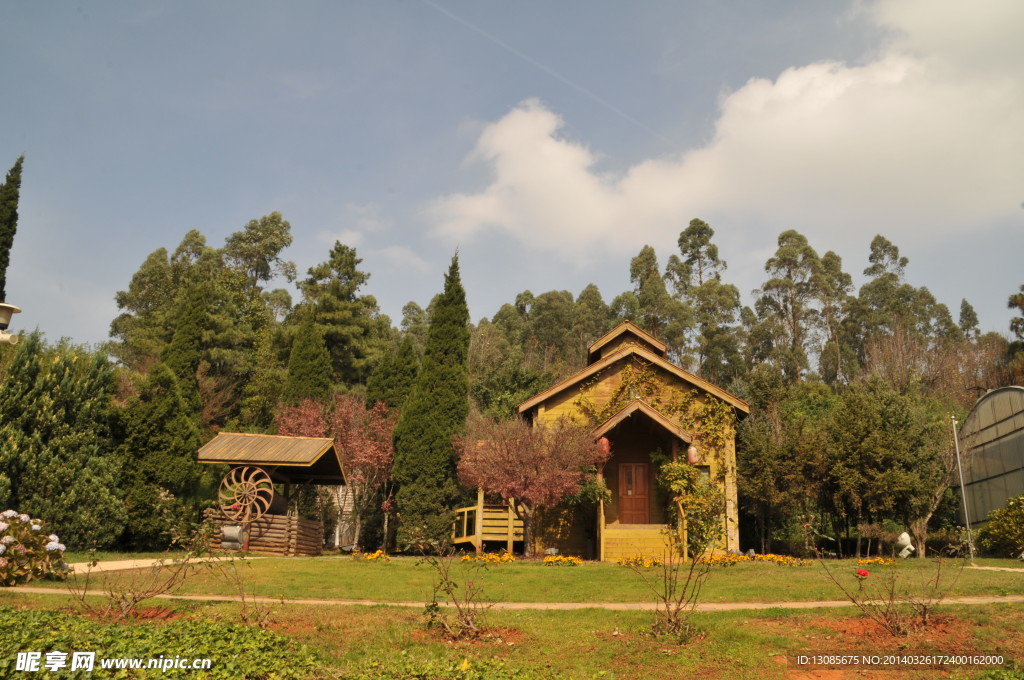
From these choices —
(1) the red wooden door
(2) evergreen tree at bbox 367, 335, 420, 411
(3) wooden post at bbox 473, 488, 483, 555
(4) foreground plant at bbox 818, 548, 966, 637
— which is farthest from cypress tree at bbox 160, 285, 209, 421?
(4) foreground plant at bbox 818, 548, 966, 637

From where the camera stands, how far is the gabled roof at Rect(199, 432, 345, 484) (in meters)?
22.9

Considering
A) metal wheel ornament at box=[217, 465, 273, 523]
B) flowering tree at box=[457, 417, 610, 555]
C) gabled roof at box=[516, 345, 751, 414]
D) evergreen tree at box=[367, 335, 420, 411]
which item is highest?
evergreen tree at box=[367, 335, 420, 411]

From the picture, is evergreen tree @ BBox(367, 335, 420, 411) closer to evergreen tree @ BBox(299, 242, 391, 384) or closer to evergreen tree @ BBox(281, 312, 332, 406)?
evergreen tree @ BBox(281, 312, 332, 406)

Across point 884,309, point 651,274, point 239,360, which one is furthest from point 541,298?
point 239,360

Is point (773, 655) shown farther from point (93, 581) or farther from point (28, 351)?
point (28, 351)

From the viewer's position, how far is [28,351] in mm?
19844

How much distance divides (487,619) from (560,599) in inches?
115

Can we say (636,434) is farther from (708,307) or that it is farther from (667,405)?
(708,307)

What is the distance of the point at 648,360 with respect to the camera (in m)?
27.3

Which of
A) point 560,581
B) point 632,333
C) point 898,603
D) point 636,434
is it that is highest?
point 632,333

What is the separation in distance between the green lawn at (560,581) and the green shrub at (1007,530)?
20.7ft

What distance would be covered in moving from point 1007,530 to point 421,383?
22.2 m

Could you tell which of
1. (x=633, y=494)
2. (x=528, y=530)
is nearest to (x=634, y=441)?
(x=633, y=494)

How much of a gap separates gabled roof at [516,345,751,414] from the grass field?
496 inches
